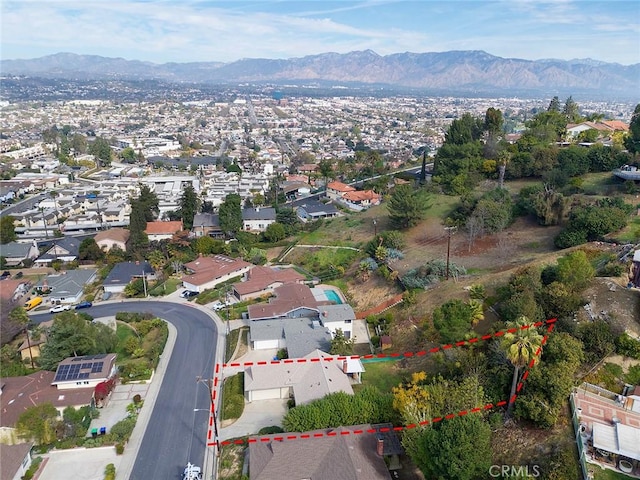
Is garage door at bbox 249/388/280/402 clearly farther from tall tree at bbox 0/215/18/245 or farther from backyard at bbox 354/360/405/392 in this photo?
tall tree at bbox 0/215/18/245

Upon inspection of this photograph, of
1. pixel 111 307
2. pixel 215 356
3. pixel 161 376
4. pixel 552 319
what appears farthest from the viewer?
pixel 111 307

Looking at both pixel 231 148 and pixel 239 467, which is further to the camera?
pixel 231 148

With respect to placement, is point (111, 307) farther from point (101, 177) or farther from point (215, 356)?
point (101, 177)

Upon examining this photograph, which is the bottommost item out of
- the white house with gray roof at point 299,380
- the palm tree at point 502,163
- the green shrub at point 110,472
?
the green shrub at point 110,472

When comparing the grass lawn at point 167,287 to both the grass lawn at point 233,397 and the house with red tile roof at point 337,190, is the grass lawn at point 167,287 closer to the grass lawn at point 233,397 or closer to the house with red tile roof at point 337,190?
the grass lawn at point 233,397

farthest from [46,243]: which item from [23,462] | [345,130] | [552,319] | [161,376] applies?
[345,130]

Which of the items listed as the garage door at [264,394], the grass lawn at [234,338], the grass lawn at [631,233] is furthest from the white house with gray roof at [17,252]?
the grass lawn at [631,233]
